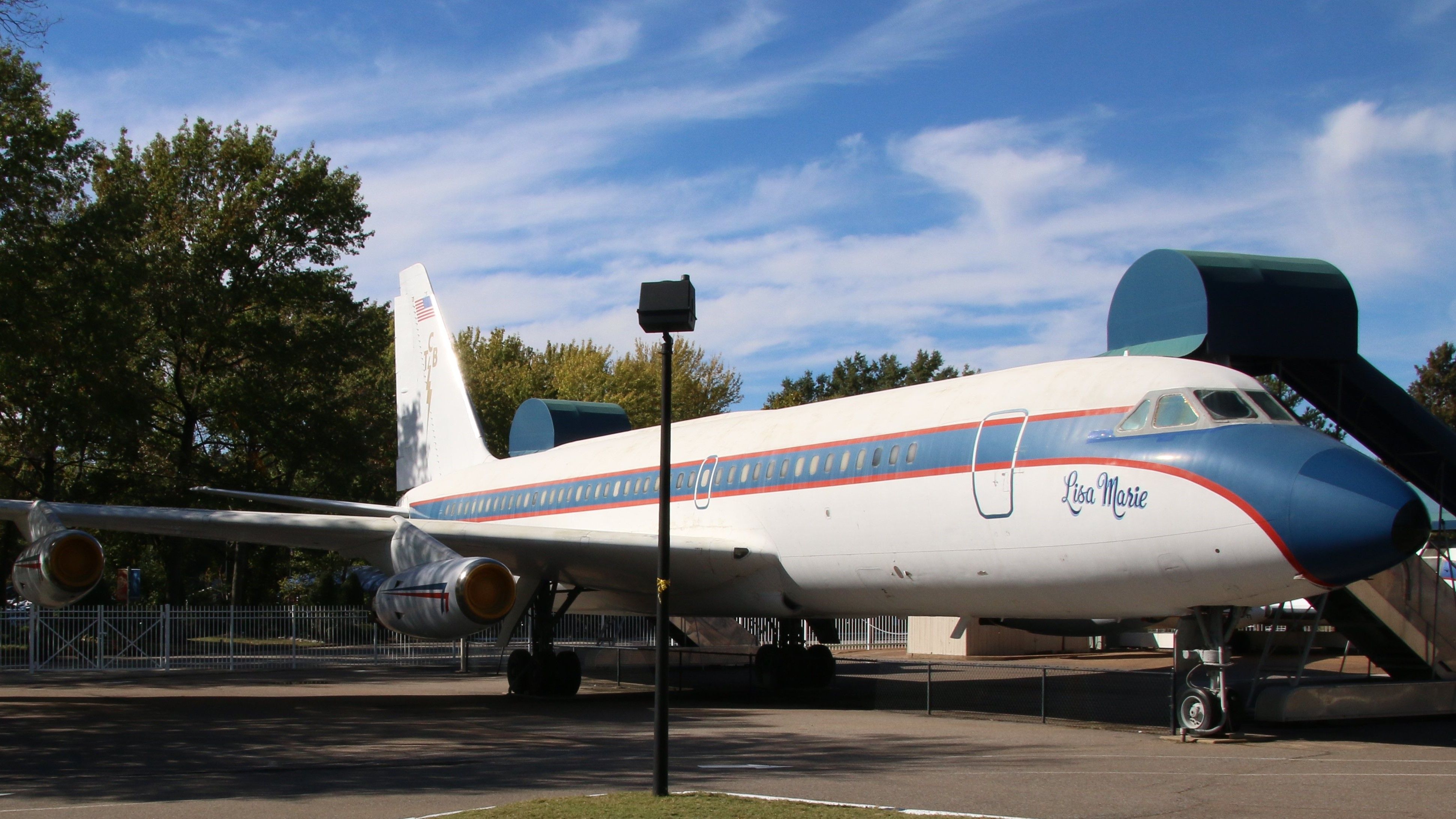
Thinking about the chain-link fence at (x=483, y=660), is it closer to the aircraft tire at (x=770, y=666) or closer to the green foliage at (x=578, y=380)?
the aircraft tire at (x=770, y=666)

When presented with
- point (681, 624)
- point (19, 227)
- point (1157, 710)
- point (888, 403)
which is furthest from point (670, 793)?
point (19, 227)

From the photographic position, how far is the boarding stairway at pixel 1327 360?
14.4 m

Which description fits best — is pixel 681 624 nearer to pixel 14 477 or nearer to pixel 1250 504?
pixel 1250 504

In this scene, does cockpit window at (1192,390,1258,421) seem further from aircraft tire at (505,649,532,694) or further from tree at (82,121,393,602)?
tree at (82,121,393,602)

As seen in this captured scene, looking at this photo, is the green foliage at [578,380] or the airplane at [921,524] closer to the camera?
the airplane at [921,524]

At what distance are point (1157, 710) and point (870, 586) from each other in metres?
4.38

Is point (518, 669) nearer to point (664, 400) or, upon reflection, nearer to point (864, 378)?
point (664, 400)

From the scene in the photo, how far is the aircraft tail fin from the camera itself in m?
→ 26.0

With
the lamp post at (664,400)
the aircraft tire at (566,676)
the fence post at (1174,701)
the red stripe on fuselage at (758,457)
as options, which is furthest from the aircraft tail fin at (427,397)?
the lamp post at (664,400)

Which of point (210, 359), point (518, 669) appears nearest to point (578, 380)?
point (210, 359)

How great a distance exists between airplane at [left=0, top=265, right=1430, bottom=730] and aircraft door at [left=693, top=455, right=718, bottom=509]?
6 cm

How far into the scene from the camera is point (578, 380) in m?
62.8

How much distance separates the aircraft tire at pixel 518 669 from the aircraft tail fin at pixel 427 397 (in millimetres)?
7100

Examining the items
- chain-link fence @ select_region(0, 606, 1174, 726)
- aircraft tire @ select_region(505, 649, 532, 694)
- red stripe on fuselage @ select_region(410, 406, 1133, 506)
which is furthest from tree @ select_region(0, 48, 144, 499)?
aircraft tire @ select_region(505, 649, 532, 694)
